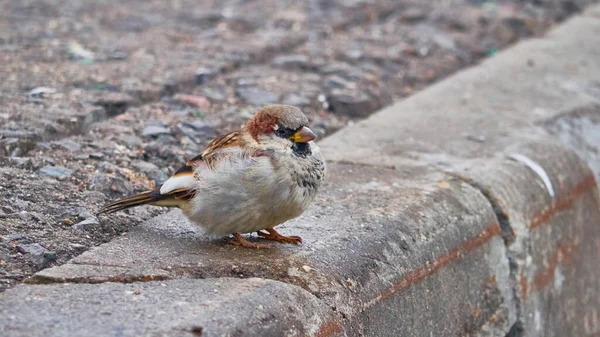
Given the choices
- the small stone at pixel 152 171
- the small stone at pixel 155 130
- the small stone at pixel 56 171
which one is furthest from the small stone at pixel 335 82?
the small stone at pixel 56 171

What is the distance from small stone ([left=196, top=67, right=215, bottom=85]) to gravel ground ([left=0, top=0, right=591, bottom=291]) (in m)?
0.02

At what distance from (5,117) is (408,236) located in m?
1.92

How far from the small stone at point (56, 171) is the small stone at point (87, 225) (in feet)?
1.33

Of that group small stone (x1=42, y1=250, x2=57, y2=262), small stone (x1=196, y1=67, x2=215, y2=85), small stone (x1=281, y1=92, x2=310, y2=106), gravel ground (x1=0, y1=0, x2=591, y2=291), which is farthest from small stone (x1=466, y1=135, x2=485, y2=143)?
small stone (x1=42, y1=250, x2=57, y2=262)

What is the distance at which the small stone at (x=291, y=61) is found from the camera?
18.5 feet

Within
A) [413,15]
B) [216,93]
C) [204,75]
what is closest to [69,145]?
[216,93]

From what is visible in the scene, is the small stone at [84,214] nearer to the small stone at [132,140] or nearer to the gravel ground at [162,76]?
the gravel ground at [162,76]

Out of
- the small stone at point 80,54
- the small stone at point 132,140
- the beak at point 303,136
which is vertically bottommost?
the small stone at point 132,140

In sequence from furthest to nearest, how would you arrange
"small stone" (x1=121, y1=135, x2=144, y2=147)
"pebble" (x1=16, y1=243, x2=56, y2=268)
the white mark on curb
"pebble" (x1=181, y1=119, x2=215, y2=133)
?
"pebble" (x1=181, y1=119, x2=215, y2=133), the white mark on curb, "small stone" (x1=121, y1=135, x2=144, y2=147), "pebble" (x1=16, y1=243, x2=56, y2=268)

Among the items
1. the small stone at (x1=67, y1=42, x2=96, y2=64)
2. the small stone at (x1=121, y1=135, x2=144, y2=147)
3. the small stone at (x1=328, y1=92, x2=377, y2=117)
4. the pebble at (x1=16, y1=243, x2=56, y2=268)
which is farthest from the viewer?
the small stone at (x1=67, y1=42, x2=96, y2=64)

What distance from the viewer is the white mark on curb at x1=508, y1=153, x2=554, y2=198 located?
420cm

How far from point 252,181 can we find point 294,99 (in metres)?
2.05

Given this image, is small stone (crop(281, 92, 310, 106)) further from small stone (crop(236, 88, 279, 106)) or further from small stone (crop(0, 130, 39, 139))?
small stone (crop(0, 130, 39, 139))

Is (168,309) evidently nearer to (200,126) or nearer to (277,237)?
(277,237)
